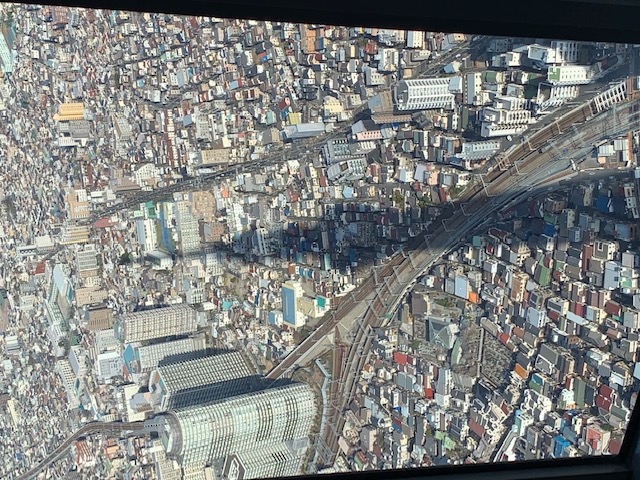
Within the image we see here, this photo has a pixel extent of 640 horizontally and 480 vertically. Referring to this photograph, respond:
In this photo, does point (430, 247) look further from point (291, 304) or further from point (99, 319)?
point (99, 319)

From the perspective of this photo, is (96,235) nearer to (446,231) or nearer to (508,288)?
(446,231)

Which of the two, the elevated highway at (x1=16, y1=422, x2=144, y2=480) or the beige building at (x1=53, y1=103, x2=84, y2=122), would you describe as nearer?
the elevated highway at (x1=16, y1=422, x2=144, y2=480)

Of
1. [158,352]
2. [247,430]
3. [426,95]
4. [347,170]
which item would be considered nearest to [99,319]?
[158,352]

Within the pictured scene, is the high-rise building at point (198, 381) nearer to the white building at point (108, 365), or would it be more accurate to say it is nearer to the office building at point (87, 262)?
the white building at point (108, 365)

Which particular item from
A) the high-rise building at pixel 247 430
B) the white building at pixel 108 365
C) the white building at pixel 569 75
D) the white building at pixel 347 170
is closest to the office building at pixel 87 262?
the white building at pixel 108 365

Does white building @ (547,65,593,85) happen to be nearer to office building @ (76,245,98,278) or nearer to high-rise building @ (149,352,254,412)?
high-rise building @ (149,352,254,412)

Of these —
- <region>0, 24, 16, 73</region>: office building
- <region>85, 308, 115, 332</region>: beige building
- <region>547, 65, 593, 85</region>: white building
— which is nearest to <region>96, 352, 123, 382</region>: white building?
<region>85, 308, 115, 332</region>: beige building

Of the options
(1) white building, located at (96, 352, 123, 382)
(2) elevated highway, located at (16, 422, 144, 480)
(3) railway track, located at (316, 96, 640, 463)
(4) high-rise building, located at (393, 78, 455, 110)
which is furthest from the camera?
(1) white building, located at (96, 352, 123, 382)

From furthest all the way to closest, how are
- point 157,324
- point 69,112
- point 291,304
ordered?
point 69,112 < point 157,324 < point 291,304
